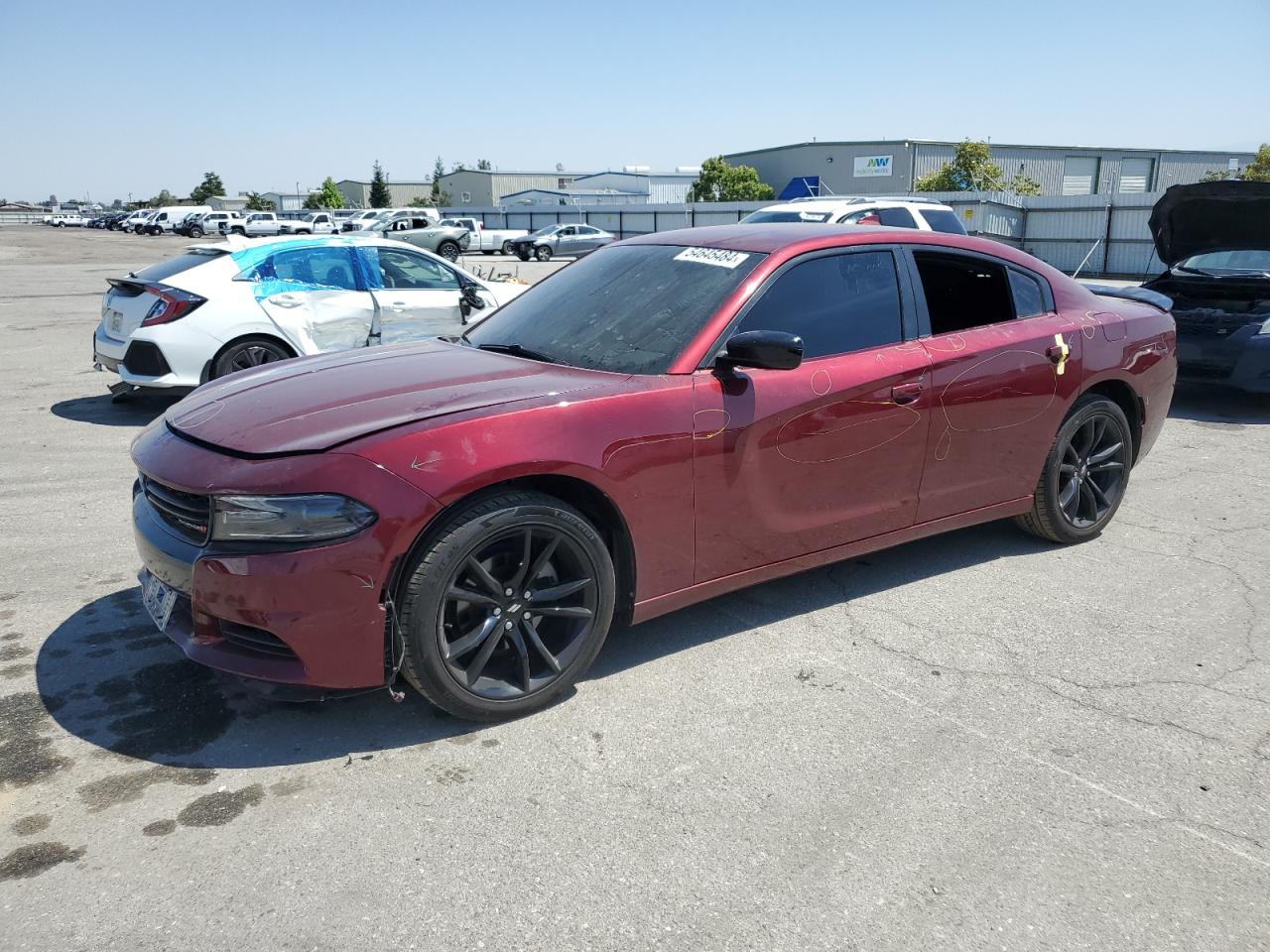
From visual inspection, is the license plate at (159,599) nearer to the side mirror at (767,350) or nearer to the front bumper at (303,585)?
the front bumper at (303,585)

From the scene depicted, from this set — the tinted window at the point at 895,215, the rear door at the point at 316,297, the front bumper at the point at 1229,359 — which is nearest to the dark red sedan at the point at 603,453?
the rear door at the point at 316,297

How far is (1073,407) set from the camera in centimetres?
507

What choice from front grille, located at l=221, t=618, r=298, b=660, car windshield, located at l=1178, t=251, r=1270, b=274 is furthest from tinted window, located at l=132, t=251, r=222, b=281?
car windshield, located at l=1178, t=251, r=1270, b=274

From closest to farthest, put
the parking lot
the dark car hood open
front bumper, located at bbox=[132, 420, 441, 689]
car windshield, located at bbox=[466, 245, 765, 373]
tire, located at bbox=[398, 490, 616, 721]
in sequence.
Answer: the parking lot → front bumper, located at bbox=[132, 420, 441, 689] → tire, located at bbox=[398, 490, 616, 721] → car windshield, located at bbox=[466, 245, 765, 373] → the dark car hood open

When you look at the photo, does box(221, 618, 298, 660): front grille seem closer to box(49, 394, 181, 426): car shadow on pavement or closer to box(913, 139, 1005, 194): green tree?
box(49, 394, 181, 426): car shadow on pavement

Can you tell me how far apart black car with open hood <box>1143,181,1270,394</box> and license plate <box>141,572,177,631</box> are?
29.0 feet

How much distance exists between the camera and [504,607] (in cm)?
333

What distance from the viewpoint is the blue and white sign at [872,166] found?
64812 mm

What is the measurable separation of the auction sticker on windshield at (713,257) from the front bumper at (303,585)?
1768 millimetres

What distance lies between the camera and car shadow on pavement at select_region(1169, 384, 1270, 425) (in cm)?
898

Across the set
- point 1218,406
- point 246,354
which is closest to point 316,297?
point 246,354

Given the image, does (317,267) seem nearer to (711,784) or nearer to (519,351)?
(519,351)

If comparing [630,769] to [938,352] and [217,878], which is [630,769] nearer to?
[217,878]

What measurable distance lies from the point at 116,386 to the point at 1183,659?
7983 millimetres
